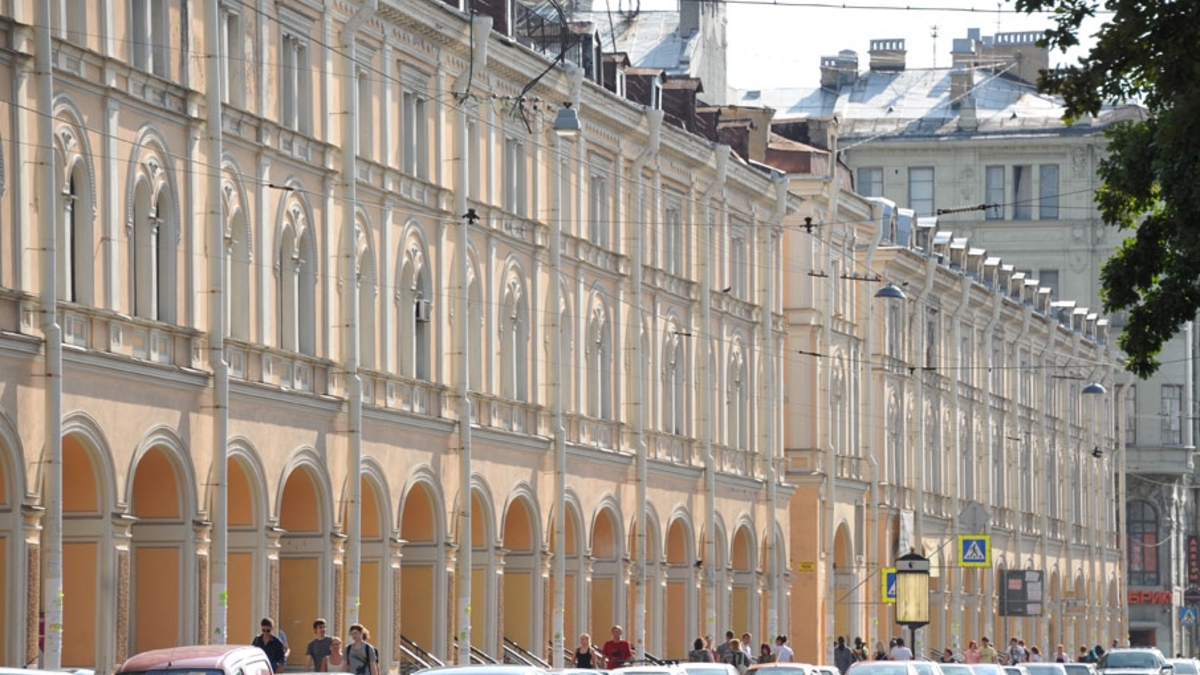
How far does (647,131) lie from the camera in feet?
193

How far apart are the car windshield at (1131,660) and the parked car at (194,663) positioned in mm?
39495

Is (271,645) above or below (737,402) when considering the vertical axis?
below

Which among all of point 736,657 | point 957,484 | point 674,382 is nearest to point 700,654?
point 736,657

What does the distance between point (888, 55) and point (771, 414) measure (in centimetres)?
5490

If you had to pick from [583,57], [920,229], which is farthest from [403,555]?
[920,229]

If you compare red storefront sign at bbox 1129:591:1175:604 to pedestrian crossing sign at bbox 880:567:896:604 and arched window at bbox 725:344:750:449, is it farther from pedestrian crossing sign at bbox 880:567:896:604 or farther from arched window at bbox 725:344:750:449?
arched window at bbox 725:344:750:449

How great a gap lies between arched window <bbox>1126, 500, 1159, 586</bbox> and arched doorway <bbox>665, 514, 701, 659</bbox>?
58.9 m

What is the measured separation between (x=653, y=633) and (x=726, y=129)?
15.2 meters

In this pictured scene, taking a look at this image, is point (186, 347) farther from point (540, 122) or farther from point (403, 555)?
point (540, 122)

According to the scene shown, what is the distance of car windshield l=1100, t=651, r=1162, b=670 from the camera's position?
63.3 m

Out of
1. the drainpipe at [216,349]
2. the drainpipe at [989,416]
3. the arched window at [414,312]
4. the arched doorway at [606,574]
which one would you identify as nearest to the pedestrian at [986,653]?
the drainpipe at [989,416]

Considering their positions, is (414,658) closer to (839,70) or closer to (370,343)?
(370,343)

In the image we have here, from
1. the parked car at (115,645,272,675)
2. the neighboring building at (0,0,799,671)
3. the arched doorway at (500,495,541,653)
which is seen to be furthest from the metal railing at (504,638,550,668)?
the parked car at (115,645,272,675)

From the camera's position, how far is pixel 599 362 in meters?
56.9
